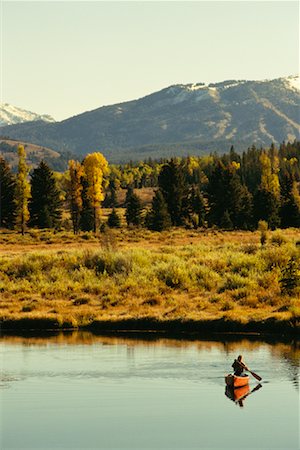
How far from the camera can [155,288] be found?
59.6 m

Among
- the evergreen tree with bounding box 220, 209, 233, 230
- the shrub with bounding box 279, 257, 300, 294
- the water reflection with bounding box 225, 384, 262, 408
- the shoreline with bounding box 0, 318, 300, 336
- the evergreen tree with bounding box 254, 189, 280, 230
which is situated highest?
the evergreen tree with bounding box 254, 189, 280, 230

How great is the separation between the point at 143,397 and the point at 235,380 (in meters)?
3.40

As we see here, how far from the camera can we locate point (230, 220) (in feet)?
389

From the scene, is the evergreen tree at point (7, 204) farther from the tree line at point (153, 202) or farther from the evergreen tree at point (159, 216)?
the evergreen tree at point (159, 216)

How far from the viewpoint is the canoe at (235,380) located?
34062 mm

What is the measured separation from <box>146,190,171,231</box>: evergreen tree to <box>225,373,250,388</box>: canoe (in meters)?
81.4

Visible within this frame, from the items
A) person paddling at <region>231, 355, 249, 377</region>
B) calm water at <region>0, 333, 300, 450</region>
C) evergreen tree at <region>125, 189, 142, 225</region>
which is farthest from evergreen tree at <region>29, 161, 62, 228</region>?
person paddling at <region>231, 355, 249, 377</region>

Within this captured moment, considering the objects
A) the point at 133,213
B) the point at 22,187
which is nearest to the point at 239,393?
the point at 22,187

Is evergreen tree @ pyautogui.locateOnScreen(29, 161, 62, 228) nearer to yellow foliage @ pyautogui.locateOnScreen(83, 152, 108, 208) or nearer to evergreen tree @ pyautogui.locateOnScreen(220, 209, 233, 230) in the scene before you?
yellow foliage @ pyautogui.locateOnScreen(83, 152, 108, 208)

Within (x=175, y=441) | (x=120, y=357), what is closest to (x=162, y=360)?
(x=120, y=357)

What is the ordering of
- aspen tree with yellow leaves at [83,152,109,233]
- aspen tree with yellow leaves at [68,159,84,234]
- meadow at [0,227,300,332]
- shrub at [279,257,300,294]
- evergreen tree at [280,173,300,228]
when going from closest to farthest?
1. meadow at [0,227,300,332]
2. shrub at [279,257,300,294]
3. aspen tree with yellow leaves at [83,152,109,233]
4. aspen tree with yellow leaves at [68,159,84,234]
5. evergreen tree at [280,173,300,228]

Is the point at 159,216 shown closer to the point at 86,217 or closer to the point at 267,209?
the point at 86,217

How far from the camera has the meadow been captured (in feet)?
168

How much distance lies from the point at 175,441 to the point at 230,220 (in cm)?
9170
